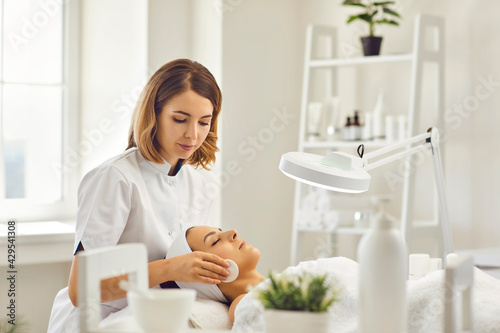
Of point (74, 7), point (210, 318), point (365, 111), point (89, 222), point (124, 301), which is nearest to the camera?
point (210, 318)

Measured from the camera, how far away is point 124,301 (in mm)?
1701

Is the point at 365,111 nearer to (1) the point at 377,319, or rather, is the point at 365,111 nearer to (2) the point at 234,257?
(2) the point at 234,257

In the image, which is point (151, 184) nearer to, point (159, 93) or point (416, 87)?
point (159, 93)

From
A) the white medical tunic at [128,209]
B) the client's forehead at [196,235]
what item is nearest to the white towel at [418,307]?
the client's forehead at [196,235]

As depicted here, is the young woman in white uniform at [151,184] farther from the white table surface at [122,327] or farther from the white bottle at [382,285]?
the white bottle at [382,285]

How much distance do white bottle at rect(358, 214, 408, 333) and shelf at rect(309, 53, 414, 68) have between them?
1.90 metres

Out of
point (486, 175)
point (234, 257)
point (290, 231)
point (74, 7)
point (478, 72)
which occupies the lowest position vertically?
point (290, 231)

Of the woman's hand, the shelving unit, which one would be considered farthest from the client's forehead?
the shelving unit

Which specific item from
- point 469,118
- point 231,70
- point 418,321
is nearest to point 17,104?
point 231,70

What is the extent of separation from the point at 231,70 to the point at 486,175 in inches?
49.2

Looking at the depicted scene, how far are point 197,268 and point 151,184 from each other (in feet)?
1.26

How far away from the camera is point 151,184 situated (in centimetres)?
179

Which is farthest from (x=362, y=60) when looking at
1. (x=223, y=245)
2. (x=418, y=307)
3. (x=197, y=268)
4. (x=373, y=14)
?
(x=418, y=307)

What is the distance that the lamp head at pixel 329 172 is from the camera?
1255 mm
